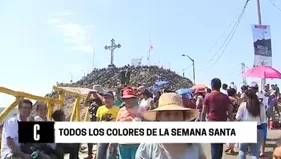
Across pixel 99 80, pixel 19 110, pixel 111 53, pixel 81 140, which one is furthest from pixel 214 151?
pixel 111 53

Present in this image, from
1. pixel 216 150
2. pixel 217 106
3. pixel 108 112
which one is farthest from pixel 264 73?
pixel 108 112

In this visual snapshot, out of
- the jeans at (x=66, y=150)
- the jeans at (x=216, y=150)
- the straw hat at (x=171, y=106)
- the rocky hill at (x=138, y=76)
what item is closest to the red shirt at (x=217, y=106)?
the jeans at (x=216, y=150)

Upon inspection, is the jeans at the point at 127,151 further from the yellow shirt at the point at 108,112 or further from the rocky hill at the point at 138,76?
the rocky hill at the point at 138,76

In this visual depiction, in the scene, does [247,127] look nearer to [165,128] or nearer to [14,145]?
[165,128]

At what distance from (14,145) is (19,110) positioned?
464 mm

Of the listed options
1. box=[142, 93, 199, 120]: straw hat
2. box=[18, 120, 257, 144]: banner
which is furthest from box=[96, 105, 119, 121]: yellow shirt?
box=[142, 93, 199, 120]: straw hat

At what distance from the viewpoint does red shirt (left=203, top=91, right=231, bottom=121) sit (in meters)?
7.07

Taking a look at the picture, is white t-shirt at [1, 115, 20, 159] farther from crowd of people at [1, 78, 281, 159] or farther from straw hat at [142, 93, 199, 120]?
straw hat at [142, 93, 199, 120]

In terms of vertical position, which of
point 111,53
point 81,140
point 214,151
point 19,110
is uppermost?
point 111,53

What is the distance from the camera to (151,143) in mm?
3812

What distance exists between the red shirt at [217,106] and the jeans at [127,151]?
1.67 metres

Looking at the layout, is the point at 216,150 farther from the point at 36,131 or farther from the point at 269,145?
the point at 269,145

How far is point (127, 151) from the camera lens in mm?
6047

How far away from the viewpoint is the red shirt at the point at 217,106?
707 centimetres
